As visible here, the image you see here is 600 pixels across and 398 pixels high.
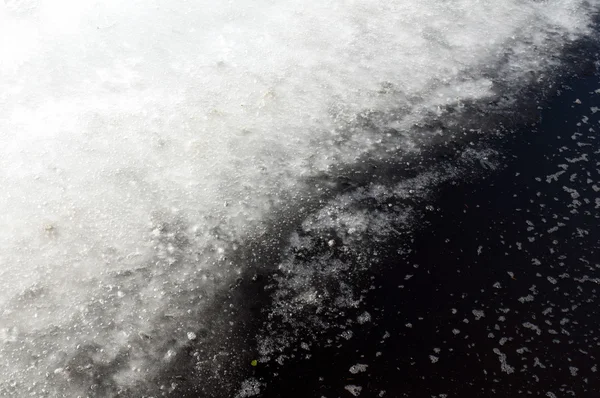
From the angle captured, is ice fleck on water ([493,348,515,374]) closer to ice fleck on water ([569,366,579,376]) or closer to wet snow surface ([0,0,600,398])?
wet snow surface ([0,0,600,398])

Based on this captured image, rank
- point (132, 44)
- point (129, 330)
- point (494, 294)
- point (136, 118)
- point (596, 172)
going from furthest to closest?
point (132, 44)
point (136, 118)
point (596, 172)
point (494, 294)
point (129, 330)

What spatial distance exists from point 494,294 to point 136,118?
362 cm

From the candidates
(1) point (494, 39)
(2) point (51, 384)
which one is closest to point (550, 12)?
(1) point (494, 39)

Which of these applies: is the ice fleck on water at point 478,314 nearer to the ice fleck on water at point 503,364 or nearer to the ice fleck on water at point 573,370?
the ice fleck on water at point 503,364

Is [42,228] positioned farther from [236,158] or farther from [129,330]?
[236,158]

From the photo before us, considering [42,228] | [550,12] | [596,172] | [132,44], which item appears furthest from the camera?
[550,12]

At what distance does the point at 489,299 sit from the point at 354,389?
1239 millimetres

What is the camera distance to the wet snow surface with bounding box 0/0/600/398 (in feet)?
10.8

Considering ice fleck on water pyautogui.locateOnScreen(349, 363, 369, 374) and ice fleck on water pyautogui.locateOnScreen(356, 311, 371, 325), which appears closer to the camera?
ice fleck on water pyautogui.locateOnScreen(349, 363, 369, 374)

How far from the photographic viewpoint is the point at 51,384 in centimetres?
315

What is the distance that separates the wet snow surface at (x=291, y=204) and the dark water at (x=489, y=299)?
2cm

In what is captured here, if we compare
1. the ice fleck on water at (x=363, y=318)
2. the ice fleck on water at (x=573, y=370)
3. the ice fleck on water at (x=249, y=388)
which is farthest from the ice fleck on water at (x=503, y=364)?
the ice fleck on water at (x=249, y=388)

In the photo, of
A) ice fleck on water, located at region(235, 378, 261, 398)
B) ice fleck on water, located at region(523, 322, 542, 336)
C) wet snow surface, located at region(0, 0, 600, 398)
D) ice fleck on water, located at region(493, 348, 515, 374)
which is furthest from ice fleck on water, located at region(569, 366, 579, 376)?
ice fleck on water, located at region(235, 378, 261, 398)

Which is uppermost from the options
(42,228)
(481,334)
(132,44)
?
(132,44)
